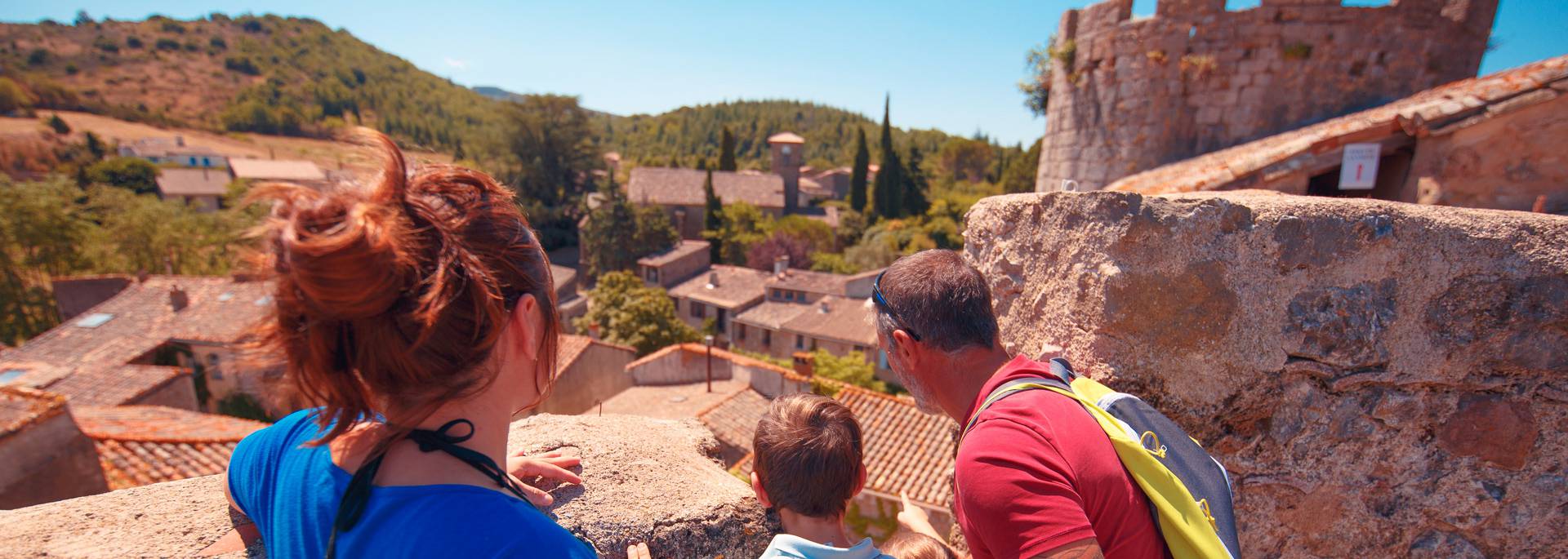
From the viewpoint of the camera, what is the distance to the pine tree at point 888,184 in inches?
1756

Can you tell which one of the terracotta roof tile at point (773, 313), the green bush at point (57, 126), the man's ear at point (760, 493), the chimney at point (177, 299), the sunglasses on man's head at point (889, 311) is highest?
the green bush at point (57, 126)

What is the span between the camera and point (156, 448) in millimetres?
6742

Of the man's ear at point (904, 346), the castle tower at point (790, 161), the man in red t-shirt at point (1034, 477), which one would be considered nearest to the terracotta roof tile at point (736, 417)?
the man's ear at point (904, 346)

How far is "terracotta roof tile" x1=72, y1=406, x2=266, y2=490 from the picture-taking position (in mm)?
6328

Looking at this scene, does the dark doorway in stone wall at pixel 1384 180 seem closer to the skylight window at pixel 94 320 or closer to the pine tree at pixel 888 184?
the skylight window at pixel 94 320

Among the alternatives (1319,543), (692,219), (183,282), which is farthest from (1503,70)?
(692,219)

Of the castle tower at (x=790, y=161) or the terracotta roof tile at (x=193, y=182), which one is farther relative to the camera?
the castle tower at (x=790, y=161)

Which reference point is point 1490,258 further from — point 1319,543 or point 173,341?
point 173,341

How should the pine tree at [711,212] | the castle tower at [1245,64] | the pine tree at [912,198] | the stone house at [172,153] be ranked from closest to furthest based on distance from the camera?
the castle tower at [1245,64], the pine tree at [711,212], the pine tree at [912,198], the stone house at [172,153]

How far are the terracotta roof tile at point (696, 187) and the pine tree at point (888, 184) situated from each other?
6.97m

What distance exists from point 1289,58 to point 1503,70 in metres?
2.15

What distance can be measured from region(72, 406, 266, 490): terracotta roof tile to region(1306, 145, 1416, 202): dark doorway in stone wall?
10541 millimetres

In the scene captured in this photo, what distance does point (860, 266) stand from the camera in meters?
36.2

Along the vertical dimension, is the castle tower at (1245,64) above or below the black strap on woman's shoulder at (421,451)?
above
